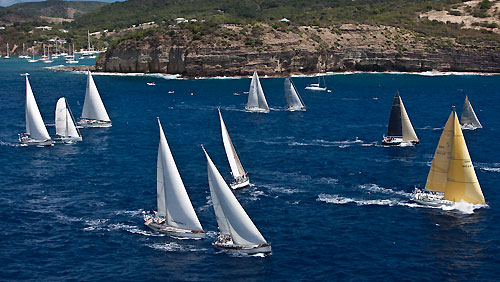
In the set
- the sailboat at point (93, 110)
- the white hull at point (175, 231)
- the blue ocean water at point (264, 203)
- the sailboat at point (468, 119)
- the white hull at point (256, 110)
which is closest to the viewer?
the blue ocean water at point (264, 203)

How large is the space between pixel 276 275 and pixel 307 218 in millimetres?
14170

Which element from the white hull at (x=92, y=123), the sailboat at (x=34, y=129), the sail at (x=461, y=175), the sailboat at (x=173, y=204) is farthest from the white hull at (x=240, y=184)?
the white hull at (x=92, y=123)

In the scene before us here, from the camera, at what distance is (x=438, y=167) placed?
70.6m

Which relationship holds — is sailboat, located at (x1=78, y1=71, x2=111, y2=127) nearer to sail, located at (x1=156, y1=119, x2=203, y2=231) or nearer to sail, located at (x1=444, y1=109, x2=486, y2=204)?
sail, located at (x1=156, y1=119, x2=203, y2=231)

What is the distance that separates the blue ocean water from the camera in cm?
5456

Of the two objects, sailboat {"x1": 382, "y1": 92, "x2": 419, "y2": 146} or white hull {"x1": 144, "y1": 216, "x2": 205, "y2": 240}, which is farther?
sailboat {"x1": 382, "y1": 92, "x2": 419, "y2": 146}

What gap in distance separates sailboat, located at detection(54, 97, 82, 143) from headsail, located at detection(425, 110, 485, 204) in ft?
201

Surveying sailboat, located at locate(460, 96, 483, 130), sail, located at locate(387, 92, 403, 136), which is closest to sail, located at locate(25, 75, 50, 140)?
sail, located at locate(387, 92, 403, 136)

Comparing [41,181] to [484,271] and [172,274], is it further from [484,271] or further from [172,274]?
[484,271]

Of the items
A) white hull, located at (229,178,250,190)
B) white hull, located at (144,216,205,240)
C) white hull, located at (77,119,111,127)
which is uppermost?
white hull, located at (77,119,111,127)

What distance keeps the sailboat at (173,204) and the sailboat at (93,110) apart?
199 feet

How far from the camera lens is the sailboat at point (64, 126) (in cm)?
10369

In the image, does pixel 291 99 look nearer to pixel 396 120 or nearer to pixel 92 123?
pixel 396 120

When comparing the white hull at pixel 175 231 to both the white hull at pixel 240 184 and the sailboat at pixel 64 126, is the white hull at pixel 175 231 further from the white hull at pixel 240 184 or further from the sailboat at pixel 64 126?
the sailboat at pixel 64 126
